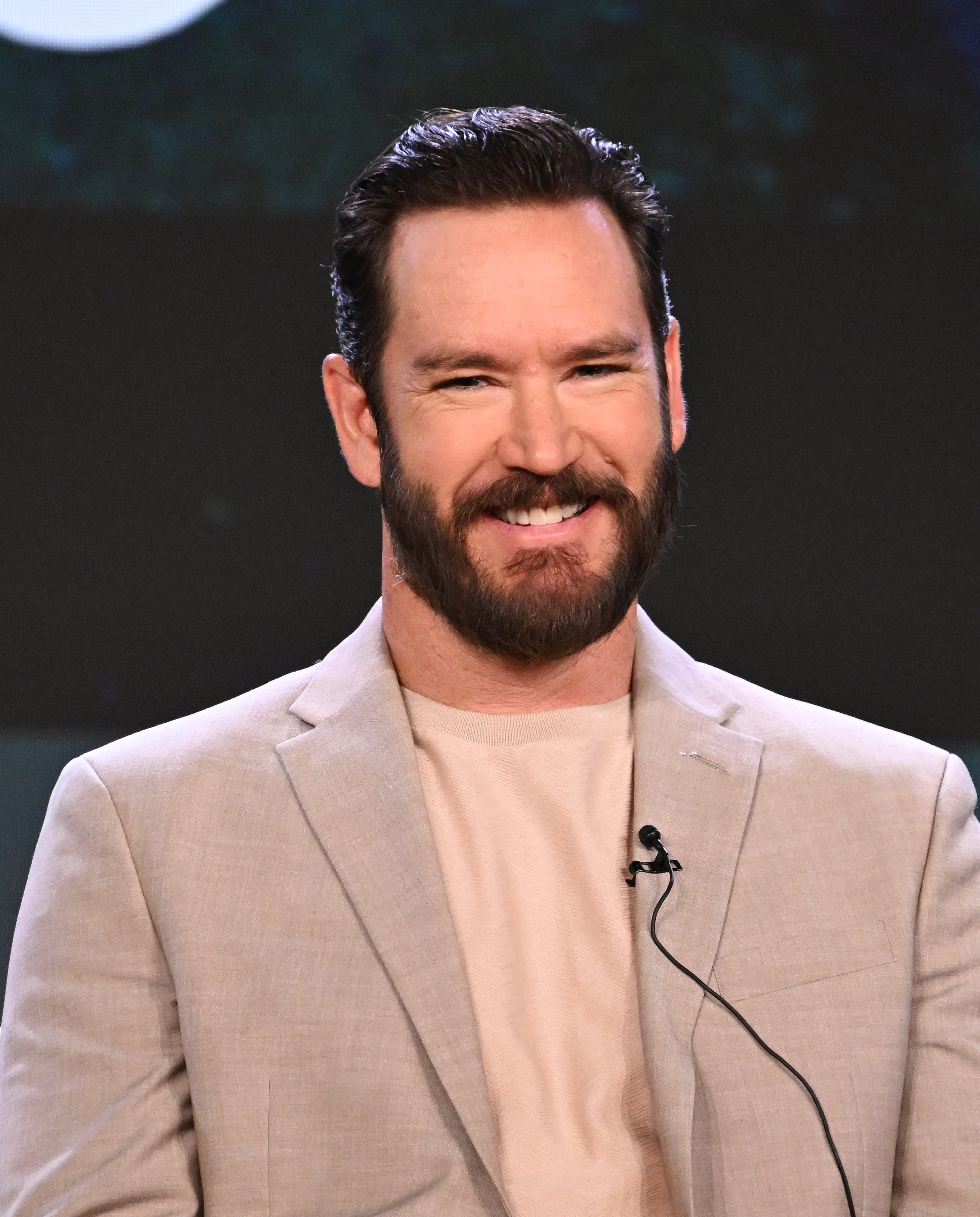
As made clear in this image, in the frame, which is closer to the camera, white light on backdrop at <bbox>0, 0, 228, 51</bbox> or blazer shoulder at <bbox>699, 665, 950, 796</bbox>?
blazer shoulder at <bbox>699, 665, 950, 796</bbox>

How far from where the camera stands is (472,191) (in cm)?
202

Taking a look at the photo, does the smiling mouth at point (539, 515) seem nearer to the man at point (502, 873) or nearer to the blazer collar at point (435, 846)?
the man at point (502, 873)

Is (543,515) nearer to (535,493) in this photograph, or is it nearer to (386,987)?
(535,493)

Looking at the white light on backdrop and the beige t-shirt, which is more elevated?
the white light on backdrop

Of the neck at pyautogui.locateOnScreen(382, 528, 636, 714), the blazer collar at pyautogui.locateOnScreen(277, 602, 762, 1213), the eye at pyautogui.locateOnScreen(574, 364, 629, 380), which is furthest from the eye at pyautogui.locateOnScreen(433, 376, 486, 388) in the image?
the blazer collar at pyautogui.locateOnScreen(277, 602, 762, 1213)

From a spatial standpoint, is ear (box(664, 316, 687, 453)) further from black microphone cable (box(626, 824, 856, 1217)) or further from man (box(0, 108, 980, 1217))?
black microphone cable (box(626, 824, 856, 1217))

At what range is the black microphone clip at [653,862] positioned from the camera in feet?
6.38

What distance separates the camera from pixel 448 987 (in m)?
1.84

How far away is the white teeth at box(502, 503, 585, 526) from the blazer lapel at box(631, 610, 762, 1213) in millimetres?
289

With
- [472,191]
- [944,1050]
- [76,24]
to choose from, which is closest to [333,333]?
[76,24]

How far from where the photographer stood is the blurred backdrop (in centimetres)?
283

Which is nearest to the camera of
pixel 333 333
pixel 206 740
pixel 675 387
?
pixel 206 740

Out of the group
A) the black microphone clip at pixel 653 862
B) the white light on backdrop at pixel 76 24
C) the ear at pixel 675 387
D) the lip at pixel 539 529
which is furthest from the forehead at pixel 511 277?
the white light on backdrop at pixel 76 24

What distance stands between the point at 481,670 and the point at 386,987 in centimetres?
45
